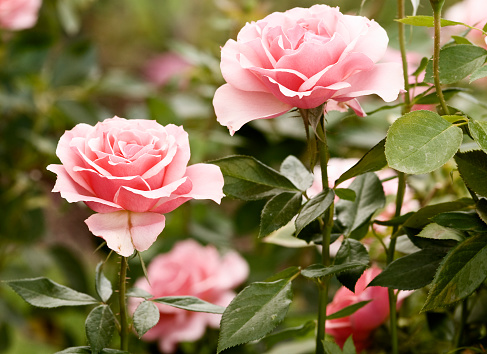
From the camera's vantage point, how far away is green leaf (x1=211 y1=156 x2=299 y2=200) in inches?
14.5

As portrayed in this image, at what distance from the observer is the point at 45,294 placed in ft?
1.20

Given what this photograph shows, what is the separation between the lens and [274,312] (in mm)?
329

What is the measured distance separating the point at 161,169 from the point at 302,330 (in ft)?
0.59

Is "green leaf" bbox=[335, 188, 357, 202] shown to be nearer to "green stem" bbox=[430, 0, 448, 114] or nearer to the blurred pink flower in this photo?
"green stem" bbox=[430, 0, 448, 114]

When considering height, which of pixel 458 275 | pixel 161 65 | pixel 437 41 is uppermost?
pixel 437 41

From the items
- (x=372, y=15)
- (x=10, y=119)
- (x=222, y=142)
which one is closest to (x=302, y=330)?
(x=222, y=142)

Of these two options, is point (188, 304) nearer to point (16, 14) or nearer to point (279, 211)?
point (279, 211)

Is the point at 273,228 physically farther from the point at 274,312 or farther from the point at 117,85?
the point at 117,85

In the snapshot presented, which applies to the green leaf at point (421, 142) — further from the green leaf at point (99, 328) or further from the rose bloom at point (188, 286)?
the rose bloom at point (188, 286)

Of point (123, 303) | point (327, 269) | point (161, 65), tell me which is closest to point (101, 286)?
point (123, 303)

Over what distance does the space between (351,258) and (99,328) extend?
16cm

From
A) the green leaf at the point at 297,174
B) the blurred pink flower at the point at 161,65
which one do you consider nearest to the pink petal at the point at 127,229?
the green leaf at the point at 297,174

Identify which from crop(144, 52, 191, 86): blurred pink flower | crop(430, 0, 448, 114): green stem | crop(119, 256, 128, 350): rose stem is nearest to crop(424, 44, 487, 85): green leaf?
crop(430, 0, 448, 114): green stem

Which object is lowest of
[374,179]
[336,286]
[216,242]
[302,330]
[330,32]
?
[216,242]
